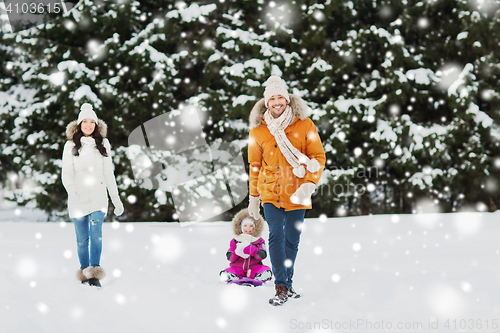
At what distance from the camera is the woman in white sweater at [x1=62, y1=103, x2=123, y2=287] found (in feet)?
12.8

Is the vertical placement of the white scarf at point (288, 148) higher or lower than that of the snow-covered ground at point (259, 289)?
higher

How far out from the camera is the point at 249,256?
4.21 metres

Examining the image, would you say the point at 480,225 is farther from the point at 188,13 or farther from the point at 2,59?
the point at 2,59

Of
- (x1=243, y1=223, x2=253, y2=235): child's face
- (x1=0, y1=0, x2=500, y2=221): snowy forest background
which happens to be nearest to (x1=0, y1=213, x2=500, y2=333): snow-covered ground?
(x1=243, y1=223, x2=253, y2=235): child's face

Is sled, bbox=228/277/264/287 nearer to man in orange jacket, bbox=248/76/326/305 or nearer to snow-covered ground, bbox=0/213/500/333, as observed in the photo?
snow-covered ground, bbox=0/213/500/333

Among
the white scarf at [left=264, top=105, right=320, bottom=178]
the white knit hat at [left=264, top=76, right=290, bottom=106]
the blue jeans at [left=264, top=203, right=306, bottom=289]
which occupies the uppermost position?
the white knit hat at [left=264, top=76, right=290, bottom=106]

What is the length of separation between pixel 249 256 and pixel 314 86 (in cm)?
638

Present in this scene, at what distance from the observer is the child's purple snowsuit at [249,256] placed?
4.20 metres

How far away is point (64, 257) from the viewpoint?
4.93 m

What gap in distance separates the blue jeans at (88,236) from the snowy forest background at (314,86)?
15.5 ft

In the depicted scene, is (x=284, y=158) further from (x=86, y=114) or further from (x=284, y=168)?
(x=86, y=114)

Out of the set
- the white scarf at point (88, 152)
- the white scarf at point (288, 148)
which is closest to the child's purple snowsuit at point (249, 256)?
the white scarf at point (288, 148)

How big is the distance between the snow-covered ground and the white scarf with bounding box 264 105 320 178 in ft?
3.69

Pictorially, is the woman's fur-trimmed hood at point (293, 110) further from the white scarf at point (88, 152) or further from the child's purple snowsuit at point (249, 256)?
the white scarf at point (88, 152)
